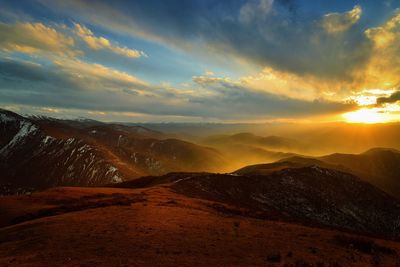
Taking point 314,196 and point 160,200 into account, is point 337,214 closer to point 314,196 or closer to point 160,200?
point 314,196

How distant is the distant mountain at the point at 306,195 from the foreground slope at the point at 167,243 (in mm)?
33684

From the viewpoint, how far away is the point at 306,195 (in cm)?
9769

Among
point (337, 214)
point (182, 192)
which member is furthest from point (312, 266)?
point (337, 214)

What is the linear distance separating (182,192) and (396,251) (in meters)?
45.8

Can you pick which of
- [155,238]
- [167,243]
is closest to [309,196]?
[155,238]

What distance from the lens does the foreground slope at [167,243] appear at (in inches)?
956

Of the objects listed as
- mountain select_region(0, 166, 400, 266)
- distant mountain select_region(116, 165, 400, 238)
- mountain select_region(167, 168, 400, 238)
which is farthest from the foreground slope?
mountain select_region(167, 168, 400, 238)

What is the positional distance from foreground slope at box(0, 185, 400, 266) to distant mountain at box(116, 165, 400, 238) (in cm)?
3368

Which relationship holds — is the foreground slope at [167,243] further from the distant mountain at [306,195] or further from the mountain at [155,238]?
the distant mountain at [306,195]

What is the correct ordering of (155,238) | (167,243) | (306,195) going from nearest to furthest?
(167,243) < (155,238) < (306,195)

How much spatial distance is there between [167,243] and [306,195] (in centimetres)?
7901

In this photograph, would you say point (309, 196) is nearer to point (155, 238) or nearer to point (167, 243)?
point (155, 238)

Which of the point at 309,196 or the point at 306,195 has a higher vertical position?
the point at 306,195

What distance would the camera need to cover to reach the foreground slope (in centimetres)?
2428
